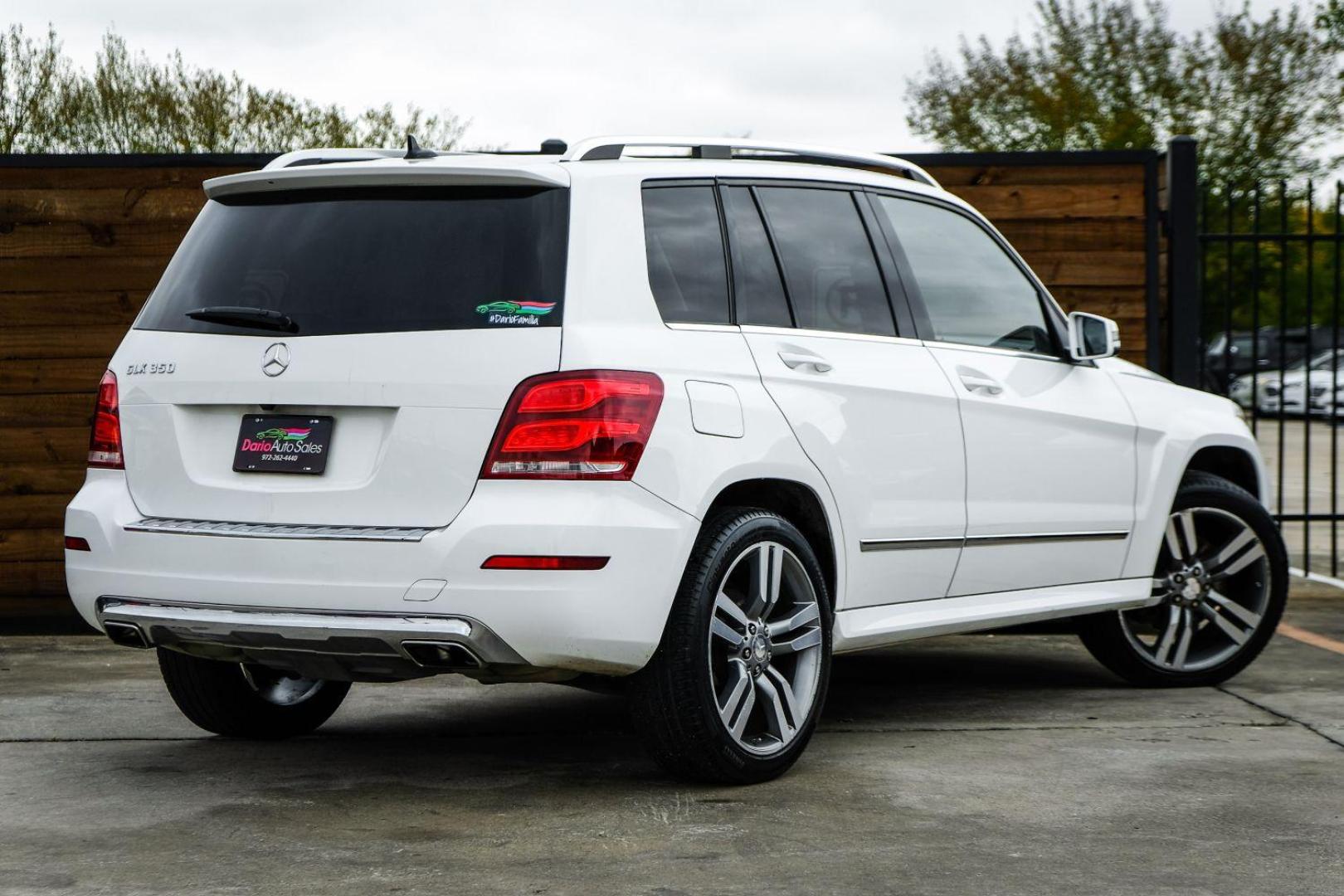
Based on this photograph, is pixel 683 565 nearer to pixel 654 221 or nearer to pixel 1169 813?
pixel 654 221

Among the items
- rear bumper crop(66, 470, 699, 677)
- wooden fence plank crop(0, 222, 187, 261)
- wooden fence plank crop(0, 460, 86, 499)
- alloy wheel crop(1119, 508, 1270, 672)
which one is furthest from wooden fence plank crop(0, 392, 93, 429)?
alloy wheel crop(1119, 508, 1270, 672)

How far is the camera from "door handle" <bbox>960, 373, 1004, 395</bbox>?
578 cm

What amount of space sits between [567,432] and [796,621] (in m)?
1.05

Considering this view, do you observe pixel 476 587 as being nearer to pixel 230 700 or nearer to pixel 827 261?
pixel 230 700

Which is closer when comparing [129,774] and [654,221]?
[654,221]

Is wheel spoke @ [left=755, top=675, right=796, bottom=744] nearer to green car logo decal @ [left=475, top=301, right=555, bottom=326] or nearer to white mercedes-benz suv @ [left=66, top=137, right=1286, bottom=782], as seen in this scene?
white mercedes-benz suv @ [left=66, top=137, right=1286, bottom=782]

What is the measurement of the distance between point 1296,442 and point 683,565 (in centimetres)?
2193

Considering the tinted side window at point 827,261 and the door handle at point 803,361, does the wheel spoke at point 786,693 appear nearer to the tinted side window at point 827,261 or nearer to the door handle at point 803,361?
the door handle at point 803,361

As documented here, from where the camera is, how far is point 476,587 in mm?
4359

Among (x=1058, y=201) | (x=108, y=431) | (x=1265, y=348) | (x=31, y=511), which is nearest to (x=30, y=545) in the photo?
(x=31, y=511)

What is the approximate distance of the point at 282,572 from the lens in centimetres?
452

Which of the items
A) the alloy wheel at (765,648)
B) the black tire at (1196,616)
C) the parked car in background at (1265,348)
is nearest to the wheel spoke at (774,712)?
the alloy wheel at (765,648)

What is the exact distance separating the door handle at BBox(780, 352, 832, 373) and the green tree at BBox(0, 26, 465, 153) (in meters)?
19.1

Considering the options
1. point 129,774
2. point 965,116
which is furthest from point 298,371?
point 965,116
